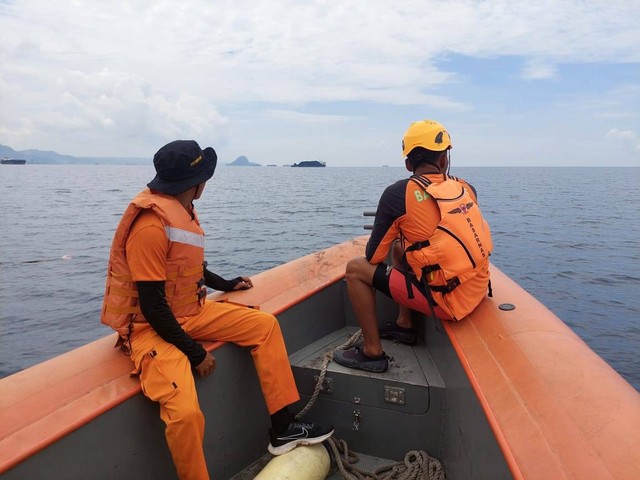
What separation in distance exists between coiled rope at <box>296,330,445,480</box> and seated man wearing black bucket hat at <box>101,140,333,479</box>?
0.22m

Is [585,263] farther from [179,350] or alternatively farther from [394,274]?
[179,350]

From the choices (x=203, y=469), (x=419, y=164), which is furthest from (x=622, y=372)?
(x=203, y=469)

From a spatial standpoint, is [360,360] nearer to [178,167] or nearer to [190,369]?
[190,369]

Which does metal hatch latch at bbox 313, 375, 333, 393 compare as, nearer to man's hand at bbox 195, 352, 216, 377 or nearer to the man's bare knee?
the man's bare knee

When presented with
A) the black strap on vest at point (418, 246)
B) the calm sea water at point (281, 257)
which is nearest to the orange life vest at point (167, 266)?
the black strap on vest at point (418, 246)

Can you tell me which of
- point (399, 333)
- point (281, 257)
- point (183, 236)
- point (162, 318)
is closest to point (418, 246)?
point (399, 333)

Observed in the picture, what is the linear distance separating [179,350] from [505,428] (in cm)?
135

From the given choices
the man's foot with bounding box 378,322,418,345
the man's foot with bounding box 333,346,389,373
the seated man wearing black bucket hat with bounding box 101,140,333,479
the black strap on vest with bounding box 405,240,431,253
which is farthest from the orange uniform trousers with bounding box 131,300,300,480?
the man's foot with bounding box 378,322,418,345

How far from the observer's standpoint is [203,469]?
1.99m

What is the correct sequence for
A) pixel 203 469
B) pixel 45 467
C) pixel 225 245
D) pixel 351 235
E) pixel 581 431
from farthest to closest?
pixel 351 235
pixel 225 245
pixel 203 469
pixel 45 467
pixel 581 431

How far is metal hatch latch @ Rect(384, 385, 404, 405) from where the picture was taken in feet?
8.30

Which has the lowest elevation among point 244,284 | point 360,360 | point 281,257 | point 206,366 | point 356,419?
point 281,257

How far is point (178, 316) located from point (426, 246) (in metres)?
1.26

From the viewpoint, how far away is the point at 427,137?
99.0 inches
